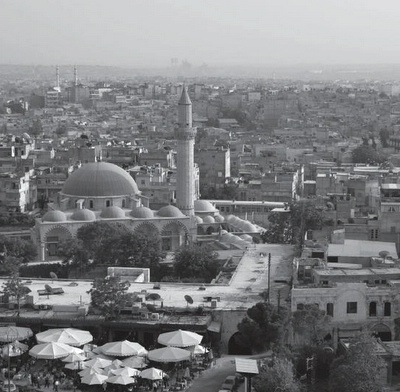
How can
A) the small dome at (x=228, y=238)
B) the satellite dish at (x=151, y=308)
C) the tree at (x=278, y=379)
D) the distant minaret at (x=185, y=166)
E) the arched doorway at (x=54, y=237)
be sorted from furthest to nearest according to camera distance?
the distant minaret at (x=185, y=166)
the arched doorway at (x=54, y=237)
the small dome at (x=228, y=238)
the satellite dish at (x=151, y=308)
the tree at (x=278, y=379)

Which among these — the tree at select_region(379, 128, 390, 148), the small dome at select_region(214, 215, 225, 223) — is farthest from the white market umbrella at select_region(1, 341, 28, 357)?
the tree at select_region(379, 128, 390, 148)

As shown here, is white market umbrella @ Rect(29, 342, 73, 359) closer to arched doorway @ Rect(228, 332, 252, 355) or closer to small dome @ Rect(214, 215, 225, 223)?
arched doorway @ Rect(228, 332, 252, 355)

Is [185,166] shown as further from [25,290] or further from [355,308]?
[355,308]

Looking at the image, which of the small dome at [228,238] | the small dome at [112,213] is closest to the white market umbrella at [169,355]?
the small dome at [228,238]

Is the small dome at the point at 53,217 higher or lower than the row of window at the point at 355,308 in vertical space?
lower

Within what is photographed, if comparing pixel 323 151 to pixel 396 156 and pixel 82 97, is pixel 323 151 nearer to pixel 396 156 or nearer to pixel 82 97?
pixel 396 156

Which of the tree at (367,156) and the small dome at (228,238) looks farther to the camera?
the tree at (367,156)

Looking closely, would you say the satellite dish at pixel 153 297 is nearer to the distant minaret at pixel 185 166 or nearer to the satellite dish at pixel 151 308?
the satellite dish at pixel 151 308
